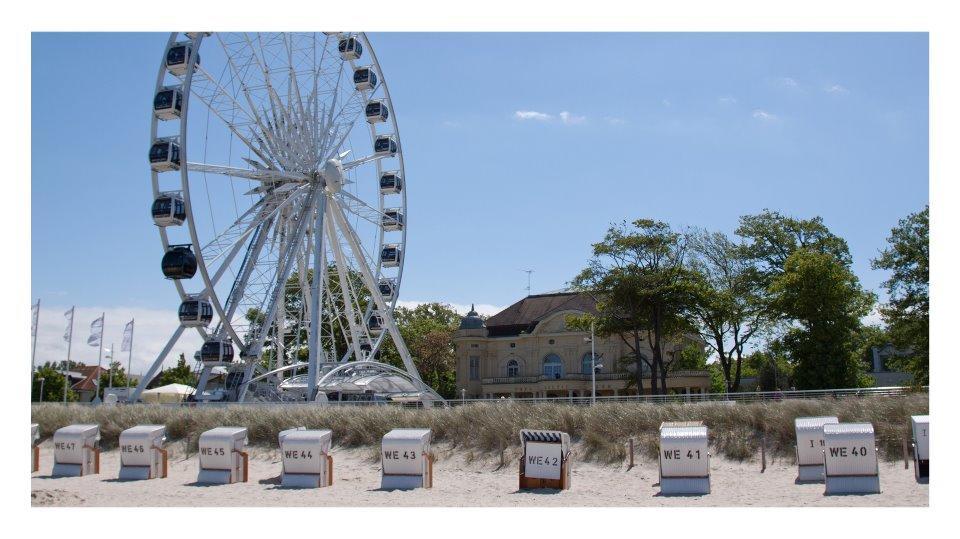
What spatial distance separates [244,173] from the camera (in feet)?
127

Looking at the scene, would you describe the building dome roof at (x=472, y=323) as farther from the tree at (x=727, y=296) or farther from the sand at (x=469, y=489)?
the sand at (x=469, y=489)

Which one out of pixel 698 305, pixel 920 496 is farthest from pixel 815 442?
pixel 698 305

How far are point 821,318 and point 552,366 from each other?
1023 inches

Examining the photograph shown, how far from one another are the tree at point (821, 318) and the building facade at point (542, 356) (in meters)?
15.9

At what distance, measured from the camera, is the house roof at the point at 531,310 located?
2862 inches

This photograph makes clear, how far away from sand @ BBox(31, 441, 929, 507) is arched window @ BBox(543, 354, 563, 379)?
151 feet

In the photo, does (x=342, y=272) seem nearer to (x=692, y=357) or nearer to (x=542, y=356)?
(x=542, y=356)

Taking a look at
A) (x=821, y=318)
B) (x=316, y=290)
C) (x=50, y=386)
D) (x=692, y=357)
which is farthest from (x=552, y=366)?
(x=50, y=386)

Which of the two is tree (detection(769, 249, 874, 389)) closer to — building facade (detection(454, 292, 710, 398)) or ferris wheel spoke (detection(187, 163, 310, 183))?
building facade (detection(454, 292, 710, 398))

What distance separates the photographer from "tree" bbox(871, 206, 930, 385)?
4453 centimetres

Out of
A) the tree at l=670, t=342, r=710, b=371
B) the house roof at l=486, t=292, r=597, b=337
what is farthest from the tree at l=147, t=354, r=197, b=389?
the tree at l=670, t=342, r=710, b=371

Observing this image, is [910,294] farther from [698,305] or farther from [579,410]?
[579,410]

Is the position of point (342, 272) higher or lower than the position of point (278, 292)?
higher

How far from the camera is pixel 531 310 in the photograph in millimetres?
76250
